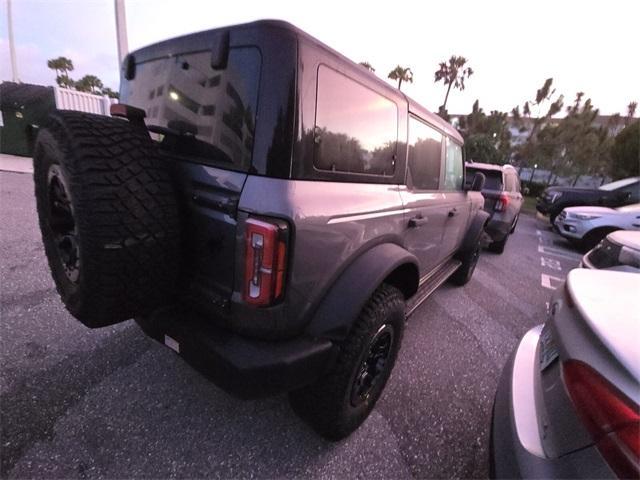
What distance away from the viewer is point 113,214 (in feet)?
4.05

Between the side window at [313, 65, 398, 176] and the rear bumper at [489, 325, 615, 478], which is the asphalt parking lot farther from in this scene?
the side window at [313, 65, 398, 176]

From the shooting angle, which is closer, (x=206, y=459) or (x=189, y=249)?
(x=189, y=249)

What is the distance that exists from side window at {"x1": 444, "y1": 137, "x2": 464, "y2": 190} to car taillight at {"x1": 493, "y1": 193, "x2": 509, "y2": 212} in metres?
2.60

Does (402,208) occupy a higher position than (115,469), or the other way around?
(402,208)

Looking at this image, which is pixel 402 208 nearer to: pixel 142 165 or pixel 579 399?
pixel 579 399

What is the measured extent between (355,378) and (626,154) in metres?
28.6

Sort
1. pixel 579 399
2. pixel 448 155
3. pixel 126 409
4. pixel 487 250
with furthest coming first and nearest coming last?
1. pixel 487 250
2. pixel 448 155
3. pixel 126 409
4. pixel 579 399

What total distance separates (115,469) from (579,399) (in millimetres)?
2072

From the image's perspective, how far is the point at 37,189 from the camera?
163cm

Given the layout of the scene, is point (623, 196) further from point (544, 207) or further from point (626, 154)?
point (626, 154)

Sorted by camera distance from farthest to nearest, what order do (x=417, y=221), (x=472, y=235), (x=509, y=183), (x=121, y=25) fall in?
(x=121, y=25)
(x=509, y=183)
(x=472, y=235)
(x=417, y=221)

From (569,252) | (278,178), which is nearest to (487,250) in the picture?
(569,252)

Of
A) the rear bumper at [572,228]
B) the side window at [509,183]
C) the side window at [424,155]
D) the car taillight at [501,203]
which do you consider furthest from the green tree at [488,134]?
the side window at [424,155]

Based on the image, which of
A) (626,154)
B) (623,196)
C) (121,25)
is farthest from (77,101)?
(626,154)
